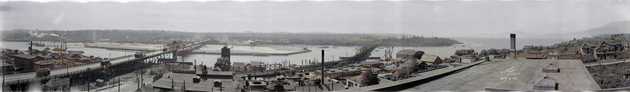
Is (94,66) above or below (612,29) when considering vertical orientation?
below

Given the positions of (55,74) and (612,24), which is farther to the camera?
(55,74)

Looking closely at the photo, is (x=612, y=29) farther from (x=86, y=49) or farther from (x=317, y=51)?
(x=86, y=49)

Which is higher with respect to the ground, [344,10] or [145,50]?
[344,10]

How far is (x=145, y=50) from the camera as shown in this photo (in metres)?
2.51

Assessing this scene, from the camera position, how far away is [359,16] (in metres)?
2.38

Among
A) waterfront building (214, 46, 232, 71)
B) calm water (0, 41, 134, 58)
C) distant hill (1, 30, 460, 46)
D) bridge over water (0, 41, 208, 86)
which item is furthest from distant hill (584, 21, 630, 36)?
calm water (0, 41, 134, 58)

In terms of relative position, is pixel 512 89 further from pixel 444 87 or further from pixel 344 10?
pixel 344 10

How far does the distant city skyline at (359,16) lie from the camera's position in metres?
2.36

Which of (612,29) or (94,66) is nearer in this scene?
(612,29)

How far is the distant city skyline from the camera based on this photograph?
236cm

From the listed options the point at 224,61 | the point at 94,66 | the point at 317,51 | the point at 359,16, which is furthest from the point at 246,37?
the point at 94,66

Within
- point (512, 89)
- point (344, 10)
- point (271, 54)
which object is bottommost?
point (512, 89)

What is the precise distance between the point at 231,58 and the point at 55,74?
0.77 m

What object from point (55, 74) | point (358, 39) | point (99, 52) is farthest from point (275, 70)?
point (55, 74)
